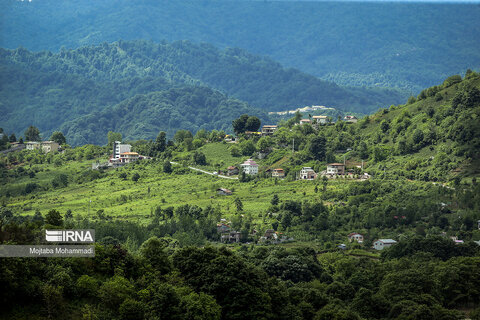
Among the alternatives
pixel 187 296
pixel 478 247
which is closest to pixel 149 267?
pixel 187 296

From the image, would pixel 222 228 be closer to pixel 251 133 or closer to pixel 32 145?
pixel 251 133

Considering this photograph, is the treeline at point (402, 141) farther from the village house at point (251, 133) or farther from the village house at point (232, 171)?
the village house at point (232, 171)

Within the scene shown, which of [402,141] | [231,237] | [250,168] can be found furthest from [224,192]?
[402,141]

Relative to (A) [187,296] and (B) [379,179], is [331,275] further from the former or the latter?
(B) [379,179]

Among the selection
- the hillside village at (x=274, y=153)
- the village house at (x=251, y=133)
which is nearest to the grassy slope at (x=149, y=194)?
the hillside village at (x=274, y=153)

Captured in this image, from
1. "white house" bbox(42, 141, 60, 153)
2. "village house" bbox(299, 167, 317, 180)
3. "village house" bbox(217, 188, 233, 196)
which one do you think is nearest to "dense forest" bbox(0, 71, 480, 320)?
"village house" bbox(217, 188, 233, 196)

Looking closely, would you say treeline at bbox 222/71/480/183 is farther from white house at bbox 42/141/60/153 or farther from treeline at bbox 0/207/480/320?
white house at bbox 42/141/60/153
